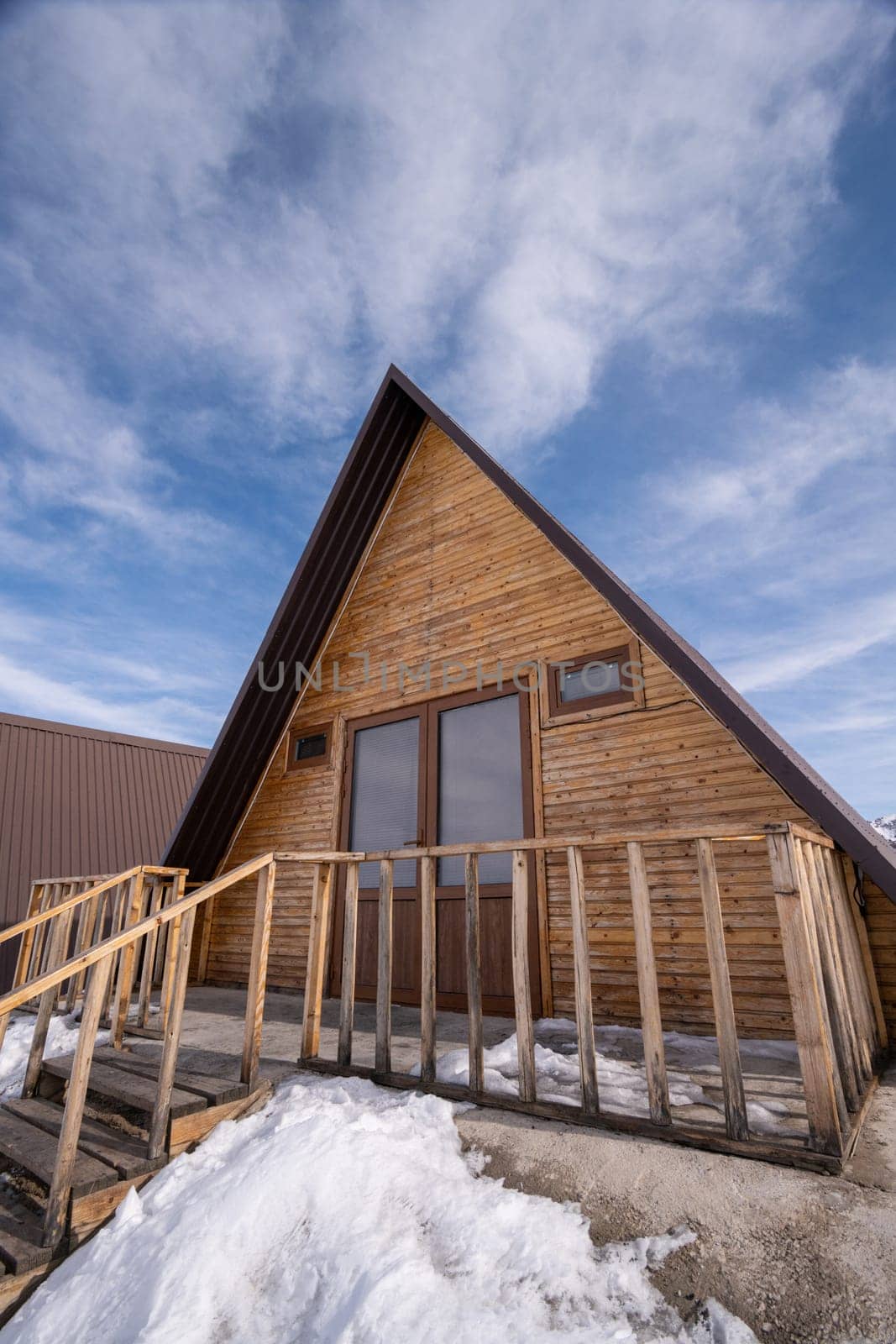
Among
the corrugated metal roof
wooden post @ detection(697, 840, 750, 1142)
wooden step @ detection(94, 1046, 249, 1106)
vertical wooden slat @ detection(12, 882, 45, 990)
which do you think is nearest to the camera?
wooden post @ detection(697, 840, 750, 1142)

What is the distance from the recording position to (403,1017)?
18.1 feet

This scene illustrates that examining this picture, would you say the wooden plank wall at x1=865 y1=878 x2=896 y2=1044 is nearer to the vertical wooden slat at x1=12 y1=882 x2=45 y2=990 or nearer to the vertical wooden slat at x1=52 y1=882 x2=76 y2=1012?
the vertical wooden slat at x1=52 y1=882 x2=76 y2=1012

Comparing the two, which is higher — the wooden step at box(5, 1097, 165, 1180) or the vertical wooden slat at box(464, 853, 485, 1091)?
the vertical wooden slat at box(464, 853, 485, 1091)

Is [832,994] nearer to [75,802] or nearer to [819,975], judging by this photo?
[819,975]

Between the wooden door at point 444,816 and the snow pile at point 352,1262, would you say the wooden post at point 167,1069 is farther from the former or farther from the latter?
the wooden door at point 444,816

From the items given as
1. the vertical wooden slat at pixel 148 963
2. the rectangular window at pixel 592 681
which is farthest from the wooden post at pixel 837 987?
the vertical wooden slat at pixel 148 963

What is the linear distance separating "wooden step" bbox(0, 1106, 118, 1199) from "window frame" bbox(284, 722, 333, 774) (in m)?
4.39

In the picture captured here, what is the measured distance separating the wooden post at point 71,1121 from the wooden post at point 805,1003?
286 centimetres

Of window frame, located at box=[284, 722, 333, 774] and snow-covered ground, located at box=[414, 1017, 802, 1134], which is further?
window frame, located at box=[284, 722, 333, 774]

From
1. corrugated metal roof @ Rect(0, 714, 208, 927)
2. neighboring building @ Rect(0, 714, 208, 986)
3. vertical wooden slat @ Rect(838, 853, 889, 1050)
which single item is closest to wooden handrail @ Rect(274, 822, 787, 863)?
vertical wooden slat @ Rect(838, 853, 889, 1050)

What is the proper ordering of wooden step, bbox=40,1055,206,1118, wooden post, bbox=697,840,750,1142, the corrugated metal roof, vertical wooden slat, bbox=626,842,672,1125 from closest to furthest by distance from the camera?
wooden post, bbox=697,840,750,1142
vertical wooden slat, bbox=626,842,672,1125
wooden step, bbox=40,1055,206,1118
the corrugated metal roof

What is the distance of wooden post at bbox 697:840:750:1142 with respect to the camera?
2.52m

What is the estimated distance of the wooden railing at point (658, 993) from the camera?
8.27ft

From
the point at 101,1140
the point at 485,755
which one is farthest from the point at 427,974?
the point at 485,755
